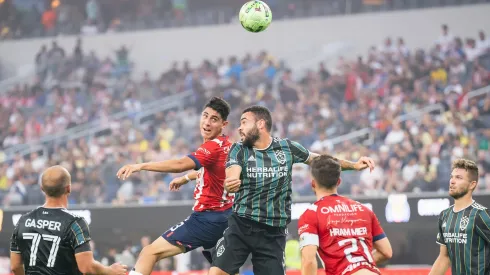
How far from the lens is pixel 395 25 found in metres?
21.1

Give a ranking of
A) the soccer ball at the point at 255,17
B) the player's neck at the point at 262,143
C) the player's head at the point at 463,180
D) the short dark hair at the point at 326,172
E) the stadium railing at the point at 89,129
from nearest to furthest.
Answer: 1. the short dark hair at the point at 326,172
2. the player's neck at the point at 262,143
3. the player's head at the point at 463,180
4. the soccer ball at the point at 255,17
5. the stadium railing at the point at 89,129

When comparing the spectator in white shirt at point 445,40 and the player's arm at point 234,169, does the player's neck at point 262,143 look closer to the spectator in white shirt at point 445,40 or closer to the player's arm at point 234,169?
the player's arm at point 234,169

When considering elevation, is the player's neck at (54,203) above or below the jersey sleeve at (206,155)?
below

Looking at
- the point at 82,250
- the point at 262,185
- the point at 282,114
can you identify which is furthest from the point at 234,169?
the point at 282,114

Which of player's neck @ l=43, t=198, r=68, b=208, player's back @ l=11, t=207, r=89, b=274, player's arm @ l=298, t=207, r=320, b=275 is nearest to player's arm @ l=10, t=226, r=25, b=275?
player's back @ l=11, t=207, r=89, b=274

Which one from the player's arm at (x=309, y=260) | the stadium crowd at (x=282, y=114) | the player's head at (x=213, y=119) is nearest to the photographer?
the player's arm at (x=309, y=260)

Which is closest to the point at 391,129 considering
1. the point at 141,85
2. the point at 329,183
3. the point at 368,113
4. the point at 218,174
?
the point at 368,113

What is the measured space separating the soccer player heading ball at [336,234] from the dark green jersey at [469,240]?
1298 mm

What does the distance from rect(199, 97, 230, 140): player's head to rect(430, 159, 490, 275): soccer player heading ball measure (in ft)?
7.50

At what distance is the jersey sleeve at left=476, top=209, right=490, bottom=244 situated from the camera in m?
6.39

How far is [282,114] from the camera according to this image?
18375 mm

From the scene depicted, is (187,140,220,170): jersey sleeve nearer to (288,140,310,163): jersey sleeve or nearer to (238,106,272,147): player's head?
(238,106,272,147): player's head

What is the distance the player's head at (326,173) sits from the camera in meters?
5.62

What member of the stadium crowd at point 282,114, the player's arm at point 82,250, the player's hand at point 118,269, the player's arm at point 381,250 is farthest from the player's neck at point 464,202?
the stadium crowd at point 282,114
